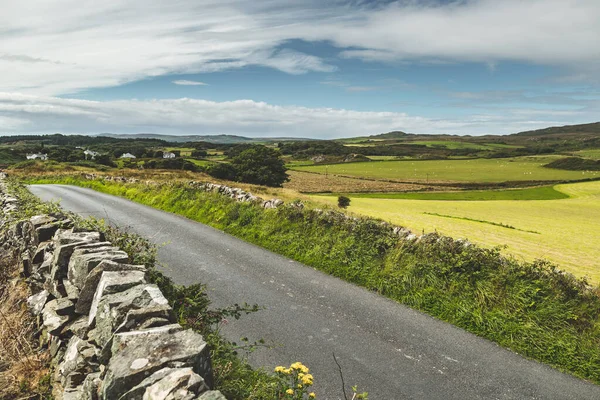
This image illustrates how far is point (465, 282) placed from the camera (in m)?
9.48

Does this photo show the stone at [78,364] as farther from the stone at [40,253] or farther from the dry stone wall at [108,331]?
the stone at [40,253]

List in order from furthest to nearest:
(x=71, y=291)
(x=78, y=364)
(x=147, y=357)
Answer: (x=71, y=291) → (x=78, y=364) → (x=147, y=357)

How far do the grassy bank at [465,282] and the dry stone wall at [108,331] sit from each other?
6.51 m

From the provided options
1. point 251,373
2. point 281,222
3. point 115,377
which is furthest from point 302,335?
point 281,222

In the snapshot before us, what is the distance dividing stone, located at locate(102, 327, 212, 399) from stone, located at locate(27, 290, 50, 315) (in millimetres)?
4278

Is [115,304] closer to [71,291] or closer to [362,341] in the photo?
[71,291]

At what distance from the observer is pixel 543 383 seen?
20.7 feet

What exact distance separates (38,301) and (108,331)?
3.92m

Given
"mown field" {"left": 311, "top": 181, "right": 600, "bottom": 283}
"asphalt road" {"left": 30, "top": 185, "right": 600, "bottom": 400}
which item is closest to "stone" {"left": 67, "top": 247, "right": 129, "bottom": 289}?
"asphalt road" {"left": 30, "top": 185, "right": 600, "bottom": 400}

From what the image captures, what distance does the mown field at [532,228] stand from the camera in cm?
2394

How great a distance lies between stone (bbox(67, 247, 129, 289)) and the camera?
590 cm

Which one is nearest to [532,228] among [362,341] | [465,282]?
[465,282]

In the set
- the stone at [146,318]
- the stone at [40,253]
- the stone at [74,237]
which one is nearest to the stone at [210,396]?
the stone at [146,318]

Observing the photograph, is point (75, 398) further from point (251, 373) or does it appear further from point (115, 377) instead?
point (251, 373)
